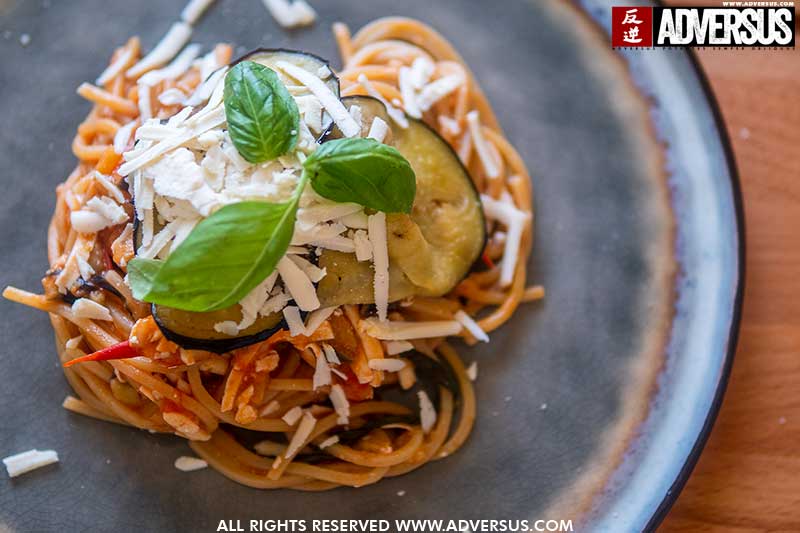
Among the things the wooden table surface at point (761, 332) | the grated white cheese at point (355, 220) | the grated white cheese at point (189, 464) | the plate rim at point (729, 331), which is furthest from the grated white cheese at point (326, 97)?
the wooden table surface at point (761, 332)

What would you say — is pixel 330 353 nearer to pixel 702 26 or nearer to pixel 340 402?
pixel 340 402

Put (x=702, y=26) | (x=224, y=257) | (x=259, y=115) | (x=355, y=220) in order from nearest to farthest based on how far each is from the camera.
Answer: (x=224, y=257) → (x=259, y=115) → (x=355, y=220) → (x=702, y=26)

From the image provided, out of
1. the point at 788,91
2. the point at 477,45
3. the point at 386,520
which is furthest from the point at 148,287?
the point at 788,91

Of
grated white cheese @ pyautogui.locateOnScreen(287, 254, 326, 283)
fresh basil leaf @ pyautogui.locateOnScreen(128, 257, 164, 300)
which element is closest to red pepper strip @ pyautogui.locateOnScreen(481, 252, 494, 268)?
grated white cheese @ pyautogui.locateOnScreen(287, 254, 326, 283)

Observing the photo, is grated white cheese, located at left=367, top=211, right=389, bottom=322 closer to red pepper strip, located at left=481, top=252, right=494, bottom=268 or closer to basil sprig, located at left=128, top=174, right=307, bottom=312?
basil sprig, located at left=128, top=174, right=307, bottom=312

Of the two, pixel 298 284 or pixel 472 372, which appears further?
pixel 472 372

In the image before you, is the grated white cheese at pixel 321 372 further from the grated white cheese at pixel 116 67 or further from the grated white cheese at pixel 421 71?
the grated white cheese at pixel 116 67

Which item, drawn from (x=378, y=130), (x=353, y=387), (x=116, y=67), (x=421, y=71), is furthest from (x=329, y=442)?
(x=116, y=67)

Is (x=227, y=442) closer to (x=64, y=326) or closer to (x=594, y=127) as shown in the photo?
(x=64, y=326)
